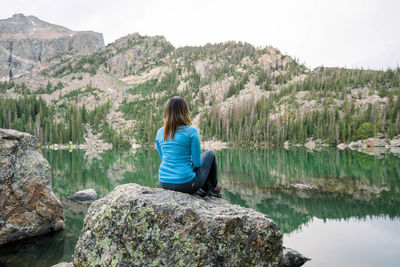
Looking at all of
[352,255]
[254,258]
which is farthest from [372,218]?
[254,258]

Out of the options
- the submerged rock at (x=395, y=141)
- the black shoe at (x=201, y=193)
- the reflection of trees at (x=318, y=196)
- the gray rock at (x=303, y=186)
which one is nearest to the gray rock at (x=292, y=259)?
the reflection of trees at (x=318, y=196)

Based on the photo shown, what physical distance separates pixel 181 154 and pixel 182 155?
0.09 feet

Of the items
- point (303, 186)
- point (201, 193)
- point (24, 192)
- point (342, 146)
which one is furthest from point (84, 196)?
point (342, 146)

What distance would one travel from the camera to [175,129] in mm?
4848

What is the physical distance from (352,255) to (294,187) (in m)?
10.9

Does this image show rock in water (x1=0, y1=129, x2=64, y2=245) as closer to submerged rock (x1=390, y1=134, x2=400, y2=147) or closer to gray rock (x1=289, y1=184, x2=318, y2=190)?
gray rock (x1=289, y1=184, x2=318, y2=190)

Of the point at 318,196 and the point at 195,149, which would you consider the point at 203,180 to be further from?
the point at 318,196

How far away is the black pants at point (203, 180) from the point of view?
4.79m

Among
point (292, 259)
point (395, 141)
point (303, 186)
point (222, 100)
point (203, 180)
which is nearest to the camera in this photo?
point (203, 180)

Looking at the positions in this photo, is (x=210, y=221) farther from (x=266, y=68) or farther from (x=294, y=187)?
(x=266, y=68)

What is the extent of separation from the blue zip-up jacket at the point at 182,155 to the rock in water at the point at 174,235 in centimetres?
43

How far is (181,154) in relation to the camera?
15.8ft

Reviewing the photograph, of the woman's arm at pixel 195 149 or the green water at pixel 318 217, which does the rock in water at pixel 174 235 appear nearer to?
→ the woman's arm at pixel 195 149

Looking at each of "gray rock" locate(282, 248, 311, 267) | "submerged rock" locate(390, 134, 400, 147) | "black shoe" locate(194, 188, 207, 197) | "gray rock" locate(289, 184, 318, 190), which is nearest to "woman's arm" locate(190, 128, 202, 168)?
"black shoe" locate(194, 188, 207, 197)
